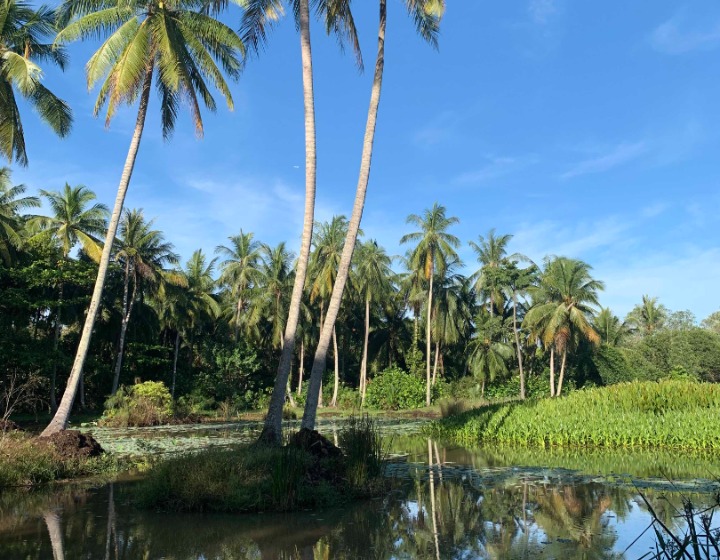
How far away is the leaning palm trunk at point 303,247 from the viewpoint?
40.6ft

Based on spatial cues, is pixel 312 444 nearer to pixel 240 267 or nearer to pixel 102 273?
pixel 102 273

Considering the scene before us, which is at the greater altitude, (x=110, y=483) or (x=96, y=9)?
(x=96, y=9)

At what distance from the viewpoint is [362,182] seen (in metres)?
14.2

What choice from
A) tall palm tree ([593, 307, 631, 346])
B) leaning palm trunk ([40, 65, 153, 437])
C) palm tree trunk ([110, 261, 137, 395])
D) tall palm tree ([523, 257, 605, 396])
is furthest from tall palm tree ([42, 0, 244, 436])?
tall palm tree ([593, 307, 631, 346])

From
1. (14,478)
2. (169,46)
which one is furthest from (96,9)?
(14,478)

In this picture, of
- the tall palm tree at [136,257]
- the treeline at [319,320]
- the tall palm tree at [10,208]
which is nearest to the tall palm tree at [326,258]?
the treeline at [319,320]

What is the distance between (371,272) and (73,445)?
30.9m

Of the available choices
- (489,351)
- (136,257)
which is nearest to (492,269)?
(489,351)

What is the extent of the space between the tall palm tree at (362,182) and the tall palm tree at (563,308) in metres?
29.2

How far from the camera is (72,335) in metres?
39.2

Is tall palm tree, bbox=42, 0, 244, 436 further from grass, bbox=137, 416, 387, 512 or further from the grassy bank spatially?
the grassy bank

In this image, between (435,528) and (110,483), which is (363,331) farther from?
(435,528)

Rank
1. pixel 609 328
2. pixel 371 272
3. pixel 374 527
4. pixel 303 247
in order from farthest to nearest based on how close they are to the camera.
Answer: pixel 609 328 < pixel 371 272 < pixel 303 247 < pixel 374 527

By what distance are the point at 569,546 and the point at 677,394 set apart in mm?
15173
